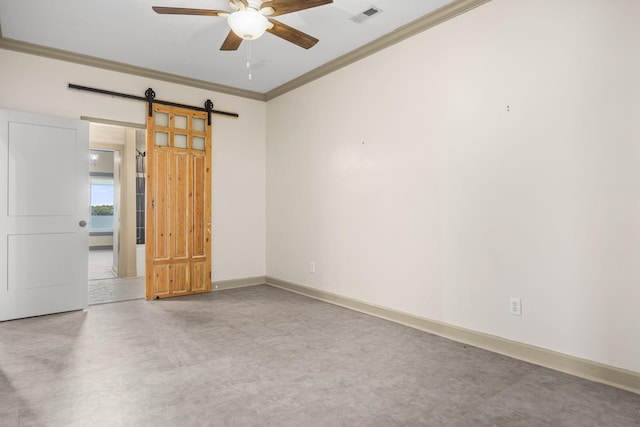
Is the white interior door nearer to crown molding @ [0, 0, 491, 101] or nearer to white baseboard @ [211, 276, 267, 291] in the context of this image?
crown molding @ [0, 0, 491, 101]

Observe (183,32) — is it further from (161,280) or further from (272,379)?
(272,379)

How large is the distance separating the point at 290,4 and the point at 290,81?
2.55 m


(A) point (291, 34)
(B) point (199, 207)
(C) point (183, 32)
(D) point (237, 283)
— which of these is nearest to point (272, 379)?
(A) point (291, 34)

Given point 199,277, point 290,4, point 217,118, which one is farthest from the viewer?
point 217,118

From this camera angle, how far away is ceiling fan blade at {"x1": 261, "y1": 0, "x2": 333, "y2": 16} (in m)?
2.65

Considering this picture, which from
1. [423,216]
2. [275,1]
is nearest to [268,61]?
[275,1]

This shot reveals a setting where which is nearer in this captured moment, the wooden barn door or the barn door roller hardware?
the barn door roller hardware

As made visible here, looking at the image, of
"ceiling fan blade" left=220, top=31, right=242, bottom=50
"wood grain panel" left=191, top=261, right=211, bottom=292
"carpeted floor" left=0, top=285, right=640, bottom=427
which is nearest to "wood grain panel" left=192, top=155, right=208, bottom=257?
"wood grain panel" left=191, top=261, right=211, bottom=292

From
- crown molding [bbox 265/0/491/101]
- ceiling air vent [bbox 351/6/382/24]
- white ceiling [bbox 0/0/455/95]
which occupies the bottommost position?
crown molding [bbox 265/0/491/101]

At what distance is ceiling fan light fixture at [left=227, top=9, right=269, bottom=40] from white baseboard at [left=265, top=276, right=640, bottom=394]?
290 cm

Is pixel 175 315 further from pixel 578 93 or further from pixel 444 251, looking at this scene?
pixel 578 93

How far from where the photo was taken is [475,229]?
3.14 m

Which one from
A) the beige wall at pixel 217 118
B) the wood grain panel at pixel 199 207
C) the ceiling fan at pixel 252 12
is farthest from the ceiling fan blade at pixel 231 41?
the wood grain panel at pixel 199 207

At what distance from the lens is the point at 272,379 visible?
250 cm
